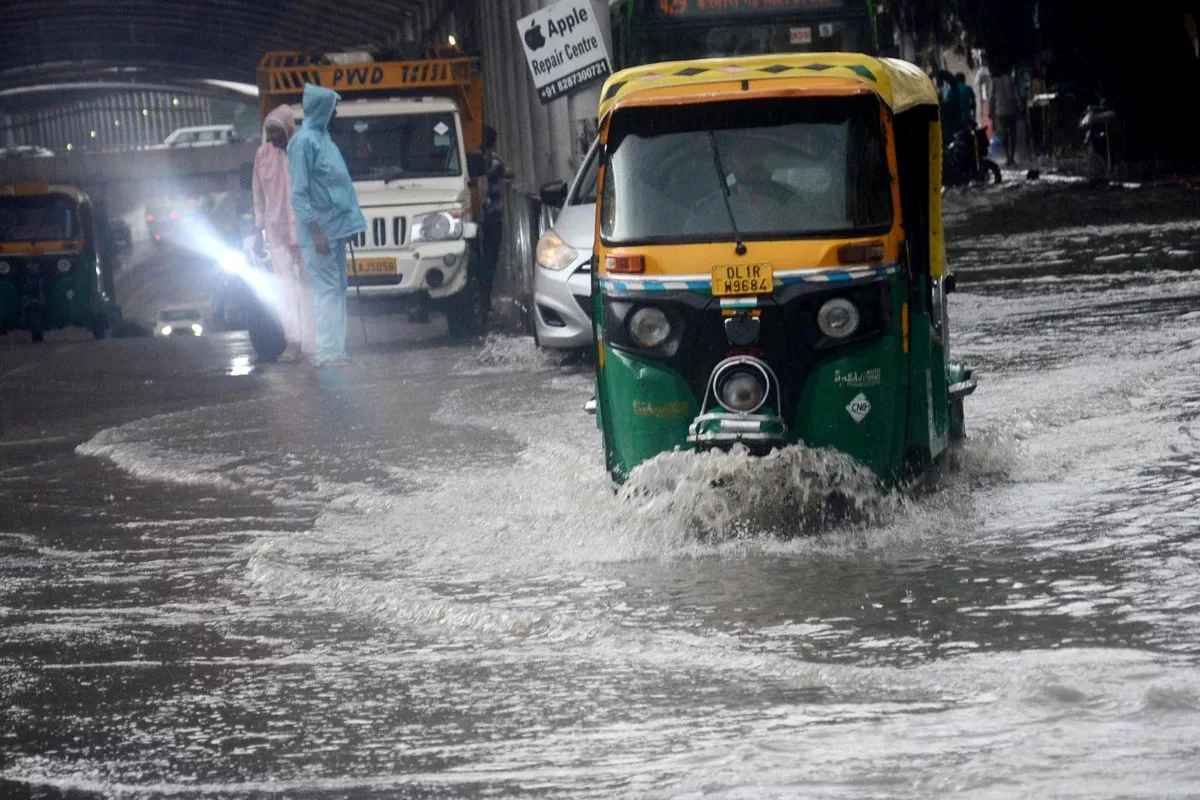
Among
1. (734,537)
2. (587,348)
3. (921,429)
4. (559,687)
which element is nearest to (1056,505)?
(921,429)

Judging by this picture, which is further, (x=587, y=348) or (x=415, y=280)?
(x=415, y=280)

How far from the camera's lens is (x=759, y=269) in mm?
7797

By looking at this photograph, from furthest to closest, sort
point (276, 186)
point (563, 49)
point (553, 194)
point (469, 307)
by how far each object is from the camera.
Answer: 1. point (469, 307)
2. point (563, 49)
3. point (276, 186)
4. point (553, 194)

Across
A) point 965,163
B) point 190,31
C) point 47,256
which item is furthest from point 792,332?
point 190,31

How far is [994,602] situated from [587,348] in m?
8.41

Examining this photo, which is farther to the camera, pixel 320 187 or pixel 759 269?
pixel 320 187

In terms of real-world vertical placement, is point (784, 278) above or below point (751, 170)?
below

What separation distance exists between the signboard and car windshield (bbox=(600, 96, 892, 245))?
15068mm

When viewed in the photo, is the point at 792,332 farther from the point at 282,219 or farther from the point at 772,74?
the point at 282,219

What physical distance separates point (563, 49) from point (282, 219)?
289 cm

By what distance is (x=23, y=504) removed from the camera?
10.0 meters

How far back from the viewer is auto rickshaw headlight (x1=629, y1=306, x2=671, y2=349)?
7.94 metres

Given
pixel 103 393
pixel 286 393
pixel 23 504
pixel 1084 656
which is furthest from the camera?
pixel 103 393

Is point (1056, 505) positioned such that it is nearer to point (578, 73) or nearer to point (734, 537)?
point (734, 537)
